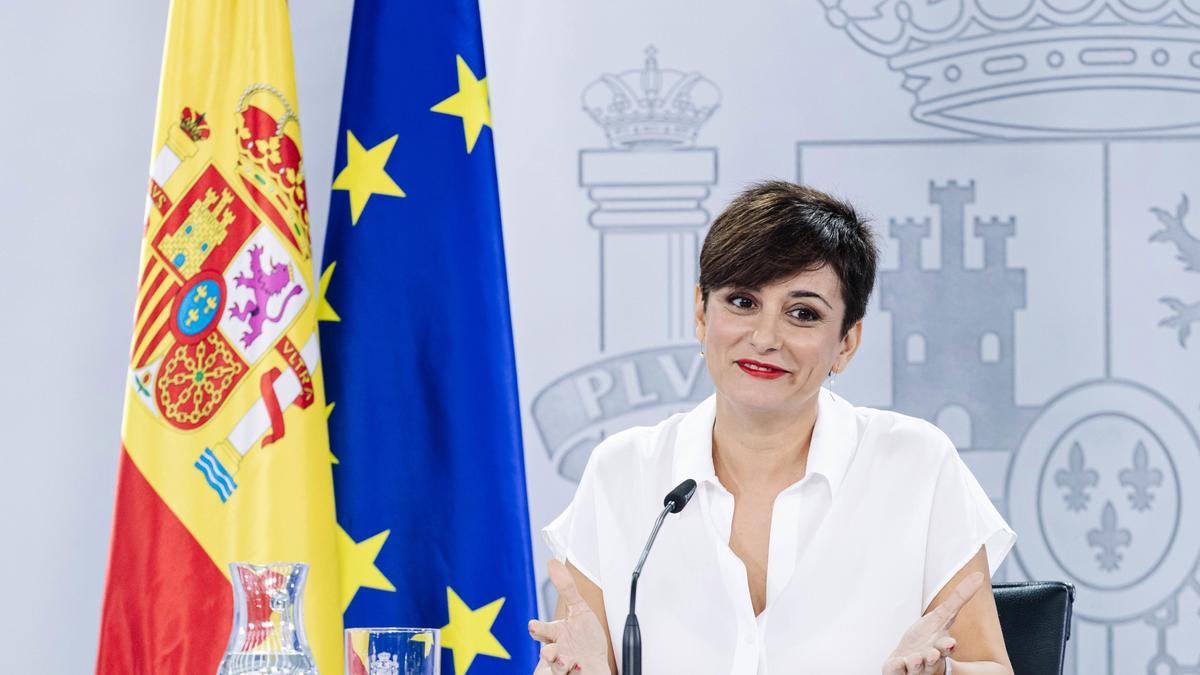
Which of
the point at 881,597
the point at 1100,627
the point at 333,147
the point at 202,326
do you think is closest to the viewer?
the point at 881,597

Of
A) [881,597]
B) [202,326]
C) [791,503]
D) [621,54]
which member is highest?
[621,54]

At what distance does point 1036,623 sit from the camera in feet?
6.35

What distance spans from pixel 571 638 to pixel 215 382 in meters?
1.04

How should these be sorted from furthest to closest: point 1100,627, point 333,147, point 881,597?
point 333,147 < point 1100,627 < point 881,597

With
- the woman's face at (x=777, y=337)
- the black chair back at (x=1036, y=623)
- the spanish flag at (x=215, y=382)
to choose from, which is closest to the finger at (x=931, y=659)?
the black chair back at (x=1036, y=623)

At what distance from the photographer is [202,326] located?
7.93ft

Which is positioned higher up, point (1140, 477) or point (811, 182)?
point (811, 182)

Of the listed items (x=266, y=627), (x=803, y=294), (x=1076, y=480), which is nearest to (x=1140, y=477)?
(x=1076, y=480)

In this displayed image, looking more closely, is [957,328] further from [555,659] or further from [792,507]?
[555,659]

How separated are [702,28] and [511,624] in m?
1.46

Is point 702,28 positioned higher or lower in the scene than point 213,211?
higher

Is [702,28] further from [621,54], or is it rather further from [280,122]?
[280,122]

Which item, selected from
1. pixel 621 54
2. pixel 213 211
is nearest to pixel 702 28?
pixel 621 54

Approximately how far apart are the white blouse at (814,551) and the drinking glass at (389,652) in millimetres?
703
